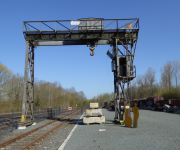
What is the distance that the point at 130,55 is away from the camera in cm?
1515

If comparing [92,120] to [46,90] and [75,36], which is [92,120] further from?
[46,90]

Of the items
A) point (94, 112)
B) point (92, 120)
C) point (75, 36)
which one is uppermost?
point (75, 36)

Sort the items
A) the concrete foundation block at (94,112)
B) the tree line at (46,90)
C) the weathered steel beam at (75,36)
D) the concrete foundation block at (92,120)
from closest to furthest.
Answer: the concrete foundation block at (92,120) < the concrete foundation block at (94,112) < the weathered steel beam at (75,36) < the tree line at (46,90)

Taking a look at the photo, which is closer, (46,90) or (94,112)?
(94,112)

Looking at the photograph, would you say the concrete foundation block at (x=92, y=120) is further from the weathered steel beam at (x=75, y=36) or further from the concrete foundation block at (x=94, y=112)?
the weathered steel beam at (x=75, y=36)

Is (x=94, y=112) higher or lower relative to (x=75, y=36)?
lower

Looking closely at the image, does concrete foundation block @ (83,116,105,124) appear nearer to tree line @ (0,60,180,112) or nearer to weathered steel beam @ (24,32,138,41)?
weathered steel beam @ (24,32,138,41)

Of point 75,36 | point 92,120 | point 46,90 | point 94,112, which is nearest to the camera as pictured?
point 92,120

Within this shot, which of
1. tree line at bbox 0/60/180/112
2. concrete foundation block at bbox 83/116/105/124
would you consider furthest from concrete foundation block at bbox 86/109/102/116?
tree line at bbox 0/60/180/112

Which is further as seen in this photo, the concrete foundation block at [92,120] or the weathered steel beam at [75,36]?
the weathered steel beam at [75,36]

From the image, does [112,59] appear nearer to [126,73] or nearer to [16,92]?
[126,73]

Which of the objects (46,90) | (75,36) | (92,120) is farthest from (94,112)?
(46,90)

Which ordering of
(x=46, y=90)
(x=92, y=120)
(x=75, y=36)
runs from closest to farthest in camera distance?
1. (x=92, y=120)
2. (x=75, y=36)
3. (x=46, y=90)

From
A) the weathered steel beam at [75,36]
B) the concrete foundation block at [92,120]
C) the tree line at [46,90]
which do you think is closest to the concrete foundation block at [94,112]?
the concrete foundation block at [92,120]
